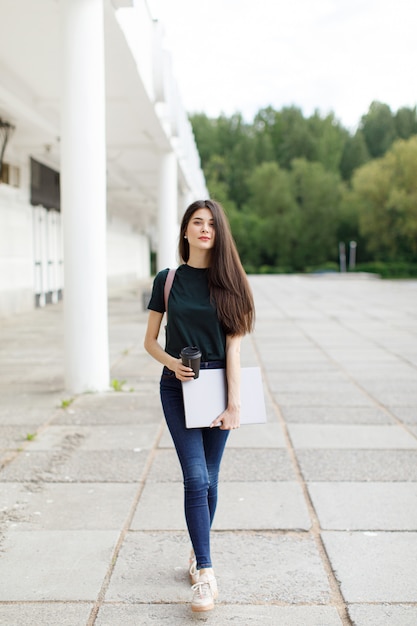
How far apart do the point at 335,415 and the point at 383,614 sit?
11.3 ft

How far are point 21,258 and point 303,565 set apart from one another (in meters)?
13.4

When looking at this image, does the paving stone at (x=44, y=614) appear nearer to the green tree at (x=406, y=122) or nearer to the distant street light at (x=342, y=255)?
the distant street light at (x=342, y=255)

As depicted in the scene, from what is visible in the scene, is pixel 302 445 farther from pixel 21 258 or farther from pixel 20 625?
pixel 21 258

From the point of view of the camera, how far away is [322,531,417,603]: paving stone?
120 inches

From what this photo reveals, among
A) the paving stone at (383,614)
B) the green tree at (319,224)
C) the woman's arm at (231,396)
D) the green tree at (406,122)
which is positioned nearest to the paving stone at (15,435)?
the woman's arm at (231,396)

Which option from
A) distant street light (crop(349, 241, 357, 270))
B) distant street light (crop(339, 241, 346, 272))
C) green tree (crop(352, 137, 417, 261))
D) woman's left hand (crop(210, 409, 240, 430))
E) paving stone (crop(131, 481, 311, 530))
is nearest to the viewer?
woman's left hand (crop(210, 409, 240, 430))

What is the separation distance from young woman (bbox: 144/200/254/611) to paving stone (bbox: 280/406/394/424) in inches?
121

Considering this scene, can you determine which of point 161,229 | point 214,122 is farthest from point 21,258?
point 214,122

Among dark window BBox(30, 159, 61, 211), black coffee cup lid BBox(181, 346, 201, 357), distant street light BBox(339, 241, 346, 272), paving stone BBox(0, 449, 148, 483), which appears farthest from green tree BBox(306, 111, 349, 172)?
black coffee cup lid BBox(181, 346, 201, 357)

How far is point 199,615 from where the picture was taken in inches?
112

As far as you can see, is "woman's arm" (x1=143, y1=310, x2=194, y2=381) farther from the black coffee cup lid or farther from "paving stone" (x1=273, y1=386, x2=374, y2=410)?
"paving stone" (x1=273, y1=386, x2=374, y2=410)

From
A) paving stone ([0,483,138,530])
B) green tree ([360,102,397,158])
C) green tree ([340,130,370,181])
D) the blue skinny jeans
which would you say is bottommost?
paving stone ([0,483,138,530])

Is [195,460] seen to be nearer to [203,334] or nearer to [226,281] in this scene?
[203,334]

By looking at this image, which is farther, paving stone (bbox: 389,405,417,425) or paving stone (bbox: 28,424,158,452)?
paving stone (bbox: 389,405,417,425)
